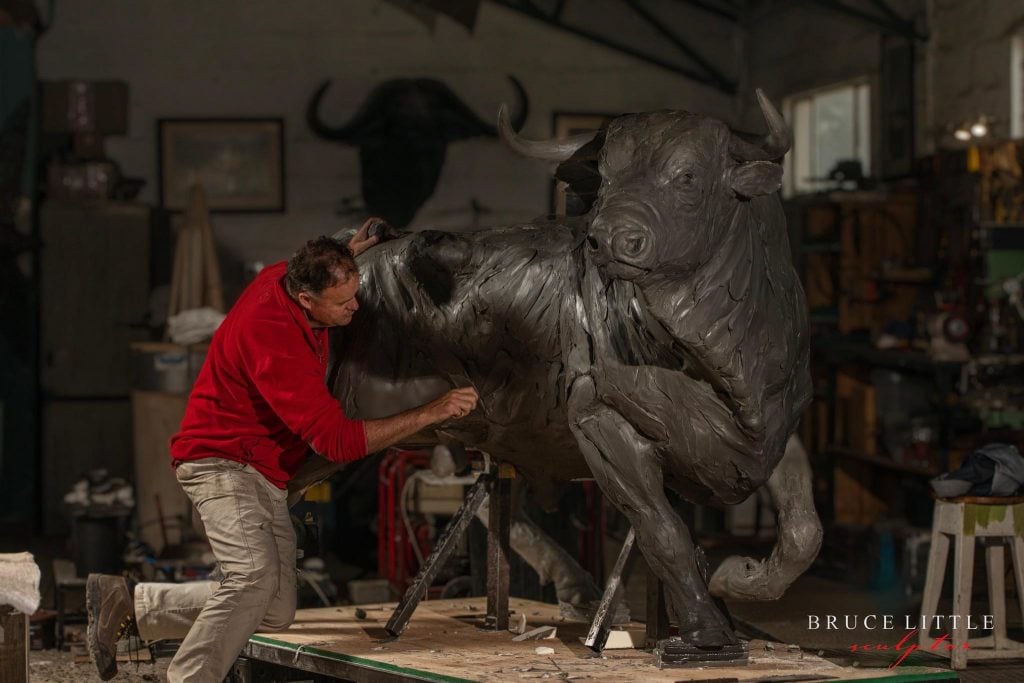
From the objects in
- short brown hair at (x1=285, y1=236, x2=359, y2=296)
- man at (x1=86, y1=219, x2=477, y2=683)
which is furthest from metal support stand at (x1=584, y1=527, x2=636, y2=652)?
short brown hair at (x1=285, y1=236, x2=359, y2=296)

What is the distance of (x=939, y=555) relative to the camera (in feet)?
20.6

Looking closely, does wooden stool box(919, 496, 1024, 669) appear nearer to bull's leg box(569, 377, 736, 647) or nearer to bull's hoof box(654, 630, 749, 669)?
bull's hoof box(654, 630, 749, 669)

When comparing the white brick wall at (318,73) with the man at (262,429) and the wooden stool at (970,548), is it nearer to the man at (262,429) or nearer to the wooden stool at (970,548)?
the wooden stool at (970,548)

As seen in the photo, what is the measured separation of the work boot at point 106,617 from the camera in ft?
17.1

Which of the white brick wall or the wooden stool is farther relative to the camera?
the white brick wall

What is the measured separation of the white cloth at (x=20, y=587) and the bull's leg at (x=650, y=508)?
199cm

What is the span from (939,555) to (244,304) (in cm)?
316

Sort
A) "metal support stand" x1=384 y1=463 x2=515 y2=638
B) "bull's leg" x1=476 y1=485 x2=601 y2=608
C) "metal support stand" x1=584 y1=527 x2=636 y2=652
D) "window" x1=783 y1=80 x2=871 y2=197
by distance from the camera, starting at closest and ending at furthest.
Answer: "metal support stand" x1=584 y1=527 x2=636 y2=652 → "metal support stand" x1=384 y1=463 x2=515 y2=638 → "bull's leg" x1=476 y1=485 x2=601 y2=608 → "window" x1=783 y1=80 x2=871 y2=197

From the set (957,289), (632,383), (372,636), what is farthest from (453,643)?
(957,289)

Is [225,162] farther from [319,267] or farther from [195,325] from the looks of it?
[319,267]

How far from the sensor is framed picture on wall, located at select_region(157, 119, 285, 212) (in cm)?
1181

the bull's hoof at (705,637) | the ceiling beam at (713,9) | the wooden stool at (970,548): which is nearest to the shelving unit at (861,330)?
the wooden stool at (970,548)

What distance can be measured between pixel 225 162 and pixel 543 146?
7601 millimetres

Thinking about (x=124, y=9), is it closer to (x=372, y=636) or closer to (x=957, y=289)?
(x=957, y=289)
